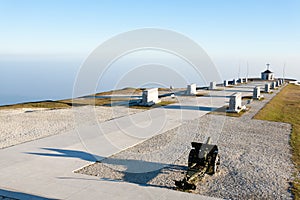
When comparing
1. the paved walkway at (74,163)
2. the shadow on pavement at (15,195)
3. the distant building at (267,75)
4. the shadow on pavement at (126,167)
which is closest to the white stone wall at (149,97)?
the paved walkway at (74,163)

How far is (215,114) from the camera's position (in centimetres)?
2100

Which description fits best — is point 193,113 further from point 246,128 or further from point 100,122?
point 100,122

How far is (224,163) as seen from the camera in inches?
424

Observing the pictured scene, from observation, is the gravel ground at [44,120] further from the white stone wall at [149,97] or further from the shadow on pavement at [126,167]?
the shadow on pavement at [126,167]

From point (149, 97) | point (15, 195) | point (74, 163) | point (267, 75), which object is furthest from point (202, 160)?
point (267, 75)

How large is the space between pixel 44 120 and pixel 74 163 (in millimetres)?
8068

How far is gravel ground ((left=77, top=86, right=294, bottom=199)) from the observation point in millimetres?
8625

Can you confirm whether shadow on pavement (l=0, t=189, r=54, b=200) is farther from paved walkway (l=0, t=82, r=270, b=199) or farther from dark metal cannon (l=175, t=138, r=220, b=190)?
dark metal cannon (l=175, t=138, r=220, b=190)

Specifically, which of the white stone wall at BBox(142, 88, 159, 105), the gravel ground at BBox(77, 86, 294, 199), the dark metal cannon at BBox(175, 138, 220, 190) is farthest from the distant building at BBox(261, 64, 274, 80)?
the dark metal cannon at BBox(175, 138, 220, 190)

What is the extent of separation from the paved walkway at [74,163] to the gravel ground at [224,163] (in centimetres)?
56

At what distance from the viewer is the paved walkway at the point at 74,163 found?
7.95 m

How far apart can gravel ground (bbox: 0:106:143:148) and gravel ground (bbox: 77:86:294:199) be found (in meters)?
4.82

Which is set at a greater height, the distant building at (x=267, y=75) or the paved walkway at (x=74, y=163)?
the distant building at (x=267, y=75)

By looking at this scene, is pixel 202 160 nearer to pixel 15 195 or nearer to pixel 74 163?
pixel 74 163
